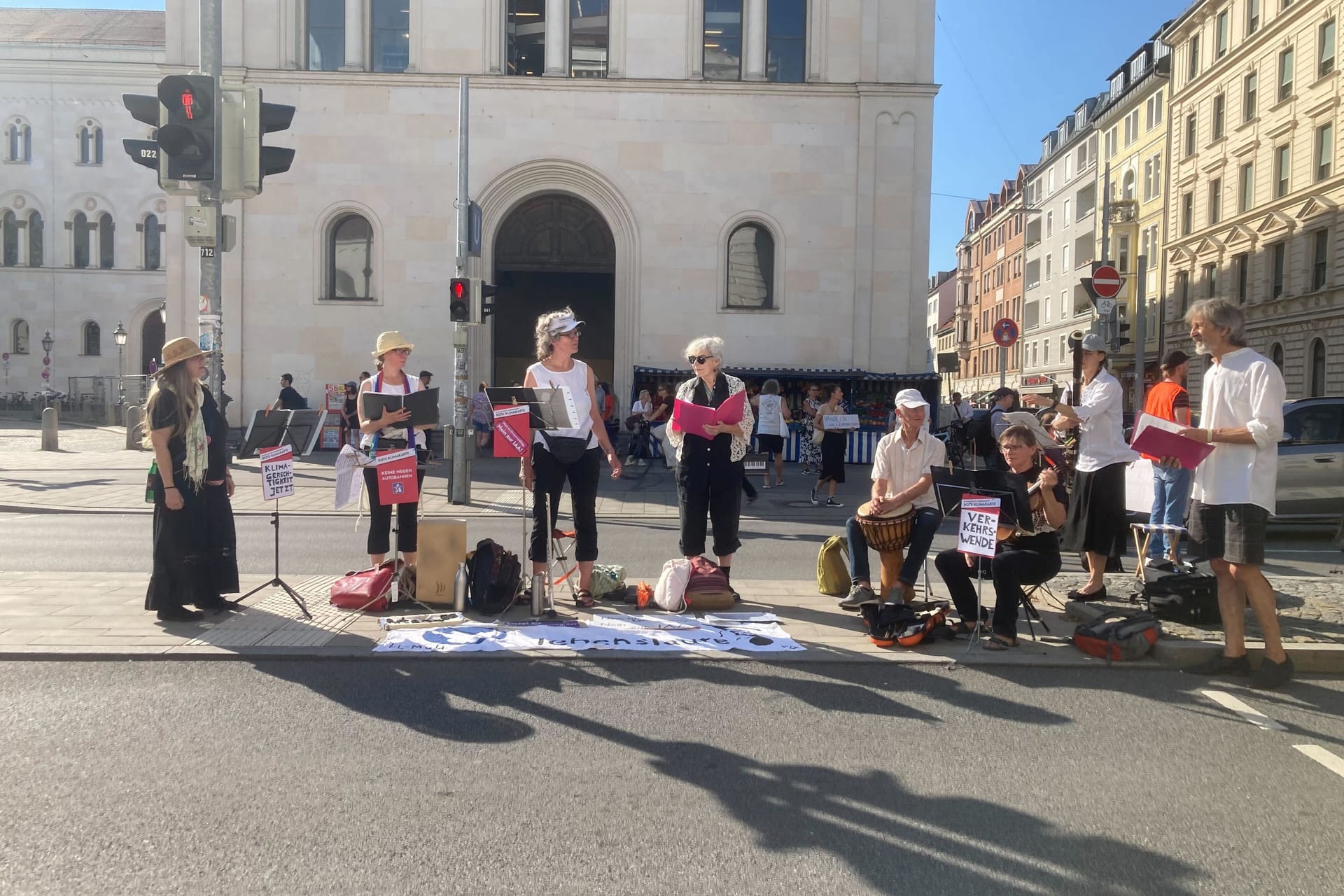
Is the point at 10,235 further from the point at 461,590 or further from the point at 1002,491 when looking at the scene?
the point at 1002,491

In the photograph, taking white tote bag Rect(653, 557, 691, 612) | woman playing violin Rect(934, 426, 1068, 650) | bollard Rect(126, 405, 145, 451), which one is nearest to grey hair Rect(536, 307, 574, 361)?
white tote bag Rect(653, 557, 691, 612)

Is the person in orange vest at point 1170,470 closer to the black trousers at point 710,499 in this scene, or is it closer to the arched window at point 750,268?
the black trousers at point 710,499

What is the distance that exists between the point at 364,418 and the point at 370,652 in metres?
1.83

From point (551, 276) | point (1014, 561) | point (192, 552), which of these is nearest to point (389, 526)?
point (192, 552)

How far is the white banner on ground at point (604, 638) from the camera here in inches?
239

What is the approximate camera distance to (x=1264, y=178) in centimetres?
4147

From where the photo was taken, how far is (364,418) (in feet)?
23.1

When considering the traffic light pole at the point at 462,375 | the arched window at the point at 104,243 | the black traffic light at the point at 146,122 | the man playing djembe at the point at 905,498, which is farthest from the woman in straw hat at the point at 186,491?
the arched window at the point at 104,243

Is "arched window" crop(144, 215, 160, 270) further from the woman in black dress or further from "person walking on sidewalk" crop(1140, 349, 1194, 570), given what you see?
"person walking on sidewalk" crop(1140, 349, 1194, 570)

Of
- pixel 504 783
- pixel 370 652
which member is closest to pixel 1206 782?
pixel 504 783

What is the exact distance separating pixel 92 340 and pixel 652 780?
62196 millimetres

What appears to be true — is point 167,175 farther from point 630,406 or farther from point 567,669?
point 630,406

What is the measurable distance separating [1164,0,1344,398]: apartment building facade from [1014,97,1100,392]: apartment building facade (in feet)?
36.8

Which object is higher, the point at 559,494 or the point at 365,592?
the point at 559,494
